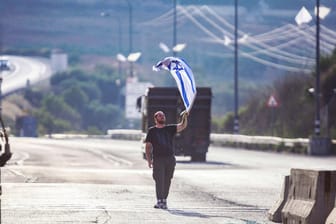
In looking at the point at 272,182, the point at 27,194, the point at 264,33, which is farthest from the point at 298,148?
the point at 264,33

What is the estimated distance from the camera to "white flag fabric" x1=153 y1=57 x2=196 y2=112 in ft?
72.3

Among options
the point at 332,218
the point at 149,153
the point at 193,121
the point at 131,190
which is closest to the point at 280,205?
the point at 332,218

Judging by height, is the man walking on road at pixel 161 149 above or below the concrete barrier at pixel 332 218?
above

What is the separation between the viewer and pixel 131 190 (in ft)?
90.3

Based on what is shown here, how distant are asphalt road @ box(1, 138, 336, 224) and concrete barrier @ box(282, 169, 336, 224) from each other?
1.20 m

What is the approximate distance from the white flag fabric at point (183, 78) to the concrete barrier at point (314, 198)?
328cm

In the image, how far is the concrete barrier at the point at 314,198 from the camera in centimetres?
1836

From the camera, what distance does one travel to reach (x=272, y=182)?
3181 centimetres

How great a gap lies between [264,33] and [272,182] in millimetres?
81847

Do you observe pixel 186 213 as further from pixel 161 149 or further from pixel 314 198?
pixel 314 198

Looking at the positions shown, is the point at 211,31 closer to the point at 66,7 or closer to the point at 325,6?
the point at 66,7

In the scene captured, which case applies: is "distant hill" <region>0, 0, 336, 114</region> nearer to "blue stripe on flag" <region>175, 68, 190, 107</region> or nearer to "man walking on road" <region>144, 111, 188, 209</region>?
"man walking on road" <region>144, 111, 188, 209</region>

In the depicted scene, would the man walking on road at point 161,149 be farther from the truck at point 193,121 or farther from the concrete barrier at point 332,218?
the truck at point 193,121

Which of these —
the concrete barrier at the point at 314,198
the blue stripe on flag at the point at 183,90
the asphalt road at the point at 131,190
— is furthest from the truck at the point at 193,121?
the concrete barrier at the point at 314,198
